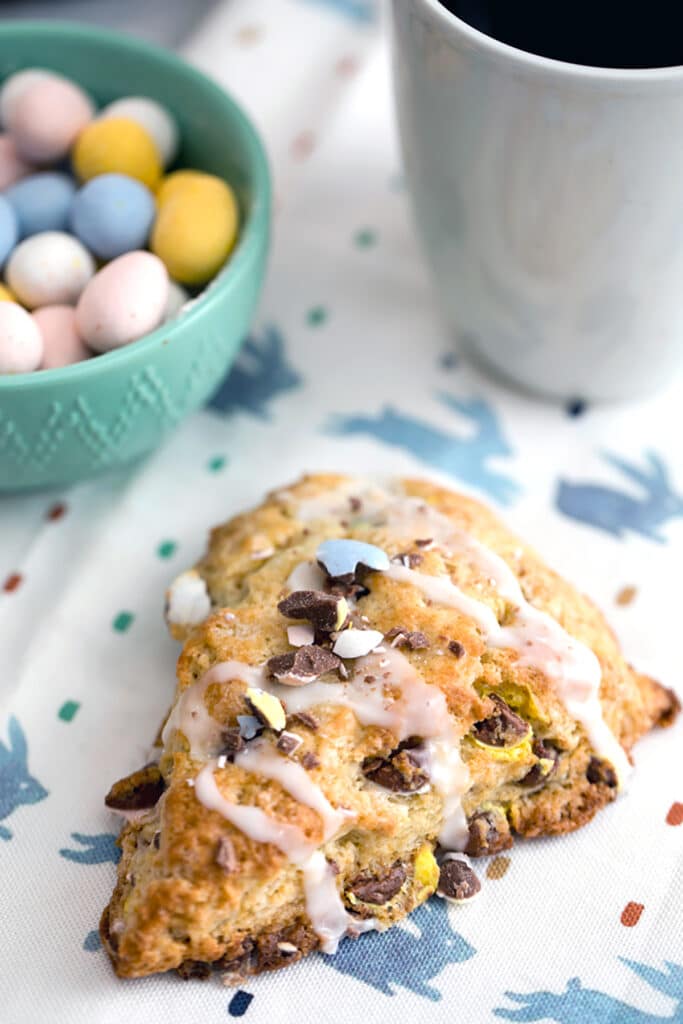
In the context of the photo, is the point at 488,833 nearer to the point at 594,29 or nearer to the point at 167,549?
the point at 167,549

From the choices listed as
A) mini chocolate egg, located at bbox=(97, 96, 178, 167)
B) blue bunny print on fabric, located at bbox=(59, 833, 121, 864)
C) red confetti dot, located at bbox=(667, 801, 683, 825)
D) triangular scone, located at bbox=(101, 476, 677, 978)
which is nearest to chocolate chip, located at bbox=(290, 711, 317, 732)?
triangular scone, located at bbox=(101, 476, 677, 978)

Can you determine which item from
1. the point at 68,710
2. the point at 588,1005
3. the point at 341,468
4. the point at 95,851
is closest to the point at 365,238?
the point at 341,468

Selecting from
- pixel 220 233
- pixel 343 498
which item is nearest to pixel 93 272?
pixel 220 233

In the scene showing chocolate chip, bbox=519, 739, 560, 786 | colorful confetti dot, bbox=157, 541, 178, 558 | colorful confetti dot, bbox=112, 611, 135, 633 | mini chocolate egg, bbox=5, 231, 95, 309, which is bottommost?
colorful confetti dot, bbox=112, 611, 135, 633

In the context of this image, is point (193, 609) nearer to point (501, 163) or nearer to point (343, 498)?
point (343, 498)

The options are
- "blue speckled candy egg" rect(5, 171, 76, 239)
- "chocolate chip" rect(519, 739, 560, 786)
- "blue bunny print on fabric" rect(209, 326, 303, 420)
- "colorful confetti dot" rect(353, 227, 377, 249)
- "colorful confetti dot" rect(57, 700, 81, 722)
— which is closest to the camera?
"chocolate chip" rect(519, 739, 560, 786)

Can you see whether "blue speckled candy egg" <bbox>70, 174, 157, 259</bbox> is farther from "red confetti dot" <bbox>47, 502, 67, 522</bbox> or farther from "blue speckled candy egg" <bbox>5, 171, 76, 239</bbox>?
"red confetti dot" <bbox>47, 502, 67, 522</bbox>
